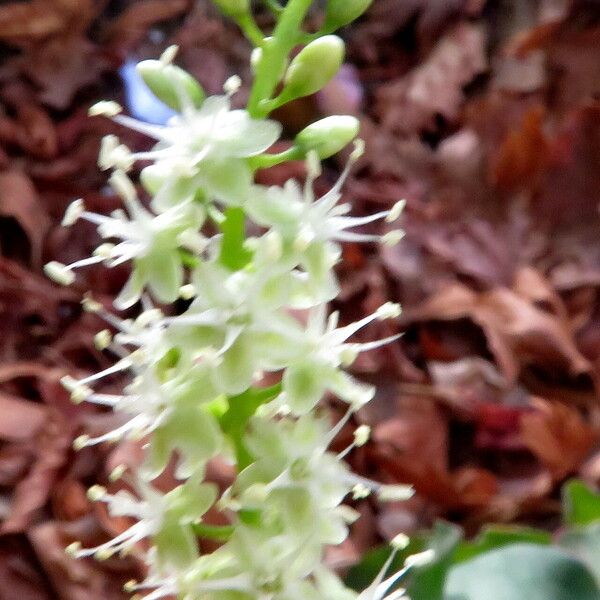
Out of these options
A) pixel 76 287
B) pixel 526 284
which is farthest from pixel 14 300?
pixel 526 284

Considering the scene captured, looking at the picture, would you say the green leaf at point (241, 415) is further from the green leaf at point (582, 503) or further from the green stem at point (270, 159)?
the green leaf at point (582, 503)

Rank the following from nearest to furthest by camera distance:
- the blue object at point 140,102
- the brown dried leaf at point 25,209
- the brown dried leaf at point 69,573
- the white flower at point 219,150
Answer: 1. the white flower at point 219,150
2. the brown dried leaf at point 69,573
3. the brown dried leaf at point 25,209
4. the blue object at point 140,102

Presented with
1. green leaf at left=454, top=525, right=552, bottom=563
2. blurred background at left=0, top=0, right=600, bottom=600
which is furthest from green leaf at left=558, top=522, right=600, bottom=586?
blurred background at left=0, top=0, right=600, bottom=600

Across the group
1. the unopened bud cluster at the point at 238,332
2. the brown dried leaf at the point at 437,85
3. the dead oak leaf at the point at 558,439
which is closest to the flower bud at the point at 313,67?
the unopened bud cluster at the point at 238,332

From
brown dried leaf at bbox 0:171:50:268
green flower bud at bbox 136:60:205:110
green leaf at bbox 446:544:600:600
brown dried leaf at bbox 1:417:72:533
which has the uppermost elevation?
green flower bud at bbox 136:60:205:110

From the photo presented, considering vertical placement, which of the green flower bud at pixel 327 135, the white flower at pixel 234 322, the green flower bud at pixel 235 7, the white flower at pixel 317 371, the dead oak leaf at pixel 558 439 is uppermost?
the green flower bud at pixel 235 7

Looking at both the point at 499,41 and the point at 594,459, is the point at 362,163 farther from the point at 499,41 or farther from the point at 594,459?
the point at 594,459

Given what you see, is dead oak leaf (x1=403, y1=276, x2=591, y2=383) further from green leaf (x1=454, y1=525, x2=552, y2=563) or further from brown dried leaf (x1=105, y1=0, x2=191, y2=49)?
brown dried leaf (x1=105, y1=0, x2=191, y2=49)
